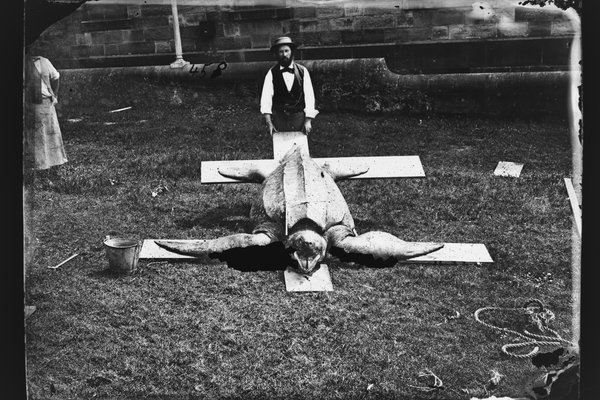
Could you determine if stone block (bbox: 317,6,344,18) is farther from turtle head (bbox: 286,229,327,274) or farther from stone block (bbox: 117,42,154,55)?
turtle head (bbox: 286,229,327,274)

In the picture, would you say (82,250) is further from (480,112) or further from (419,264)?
(480,112)

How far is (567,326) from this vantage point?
683 centimetres

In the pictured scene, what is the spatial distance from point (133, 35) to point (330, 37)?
2.33 meters

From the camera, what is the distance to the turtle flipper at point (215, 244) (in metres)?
7.78

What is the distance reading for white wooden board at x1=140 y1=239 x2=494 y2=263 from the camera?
7777 mm

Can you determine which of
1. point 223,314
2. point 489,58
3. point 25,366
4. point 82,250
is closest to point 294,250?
point 223,314

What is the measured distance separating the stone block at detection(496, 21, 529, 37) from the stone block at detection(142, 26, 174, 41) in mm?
3876

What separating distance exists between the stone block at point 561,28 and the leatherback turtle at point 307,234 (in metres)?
2.53

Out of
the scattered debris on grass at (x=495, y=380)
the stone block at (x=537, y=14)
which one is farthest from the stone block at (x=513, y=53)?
the scattered debris on grass at (x=495, y=380)

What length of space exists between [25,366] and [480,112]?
19.1ft

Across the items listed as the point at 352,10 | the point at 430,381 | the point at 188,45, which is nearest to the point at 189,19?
the point at 188,45

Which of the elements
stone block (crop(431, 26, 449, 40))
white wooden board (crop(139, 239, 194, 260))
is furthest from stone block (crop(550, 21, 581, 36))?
white wooden board (crop(139, 239, 194, 260))

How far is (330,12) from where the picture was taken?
29.5 feet

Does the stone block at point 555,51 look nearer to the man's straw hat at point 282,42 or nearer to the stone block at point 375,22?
the stone block at point 375,22
